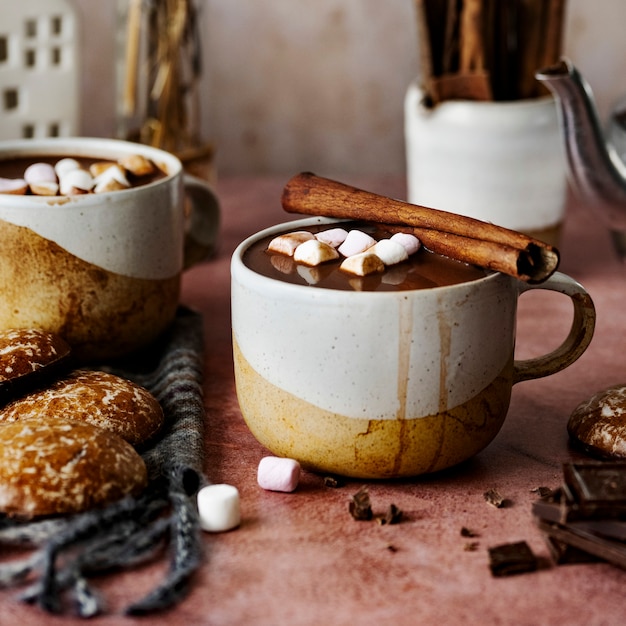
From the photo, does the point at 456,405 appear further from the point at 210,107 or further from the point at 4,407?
the point at 210,107

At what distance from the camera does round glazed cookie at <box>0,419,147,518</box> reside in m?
0.58

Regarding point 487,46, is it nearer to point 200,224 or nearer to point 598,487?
point 200,224

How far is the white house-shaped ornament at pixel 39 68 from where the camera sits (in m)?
1.24

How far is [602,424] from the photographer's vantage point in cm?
69

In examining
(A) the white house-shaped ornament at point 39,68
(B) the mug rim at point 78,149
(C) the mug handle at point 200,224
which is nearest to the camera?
(B) the mug rim at point 78,149

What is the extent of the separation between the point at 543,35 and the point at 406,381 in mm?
610

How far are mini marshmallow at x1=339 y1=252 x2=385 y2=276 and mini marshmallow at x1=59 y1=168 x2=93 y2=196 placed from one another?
10.3 inches

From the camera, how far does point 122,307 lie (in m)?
0.82

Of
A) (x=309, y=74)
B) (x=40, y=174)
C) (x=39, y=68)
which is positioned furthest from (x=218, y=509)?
(x=309, y=74)

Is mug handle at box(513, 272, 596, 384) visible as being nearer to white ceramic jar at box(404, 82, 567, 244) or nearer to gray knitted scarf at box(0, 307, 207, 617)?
gray knitted scarf at box(0, 307, 207, 617)

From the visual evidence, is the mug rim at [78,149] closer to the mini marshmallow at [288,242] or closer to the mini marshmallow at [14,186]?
the mini marshmallow at [14,186]

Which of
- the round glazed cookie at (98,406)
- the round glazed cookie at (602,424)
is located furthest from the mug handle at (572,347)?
the round glazed cookie at (98,406)

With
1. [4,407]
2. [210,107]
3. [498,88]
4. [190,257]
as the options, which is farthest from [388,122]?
[4,407]

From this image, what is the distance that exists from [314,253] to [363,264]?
4cm
